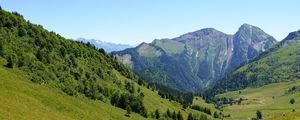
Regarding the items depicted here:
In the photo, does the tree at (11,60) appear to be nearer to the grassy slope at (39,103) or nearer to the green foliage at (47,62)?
the green foliage at (47,62)

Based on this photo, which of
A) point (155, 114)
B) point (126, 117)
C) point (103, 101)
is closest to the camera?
point (126, 117)

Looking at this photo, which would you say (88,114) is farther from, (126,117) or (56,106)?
(126,117)

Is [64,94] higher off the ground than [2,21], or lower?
lower

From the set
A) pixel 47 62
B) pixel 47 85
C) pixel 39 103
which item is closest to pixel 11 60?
pixel 47 85

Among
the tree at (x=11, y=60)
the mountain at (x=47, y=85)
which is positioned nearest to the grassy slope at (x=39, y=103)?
the mountain at (x=47, y=85)

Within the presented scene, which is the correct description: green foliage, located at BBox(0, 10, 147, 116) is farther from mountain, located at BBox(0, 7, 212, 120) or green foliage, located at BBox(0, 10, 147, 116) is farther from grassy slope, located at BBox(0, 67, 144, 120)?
grassy slope, located at BBox(0, 67, 144, 120)

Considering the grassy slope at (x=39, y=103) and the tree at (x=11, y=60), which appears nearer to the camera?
the grassy slope at (x=39, y=103)

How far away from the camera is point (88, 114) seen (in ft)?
420

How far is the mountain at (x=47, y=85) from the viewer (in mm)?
107031

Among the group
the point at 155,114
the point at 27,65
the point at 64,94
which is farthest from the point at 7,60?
the point at 155,114

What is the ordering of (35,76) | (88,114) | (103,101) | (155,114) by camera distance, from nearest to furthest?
(88,114), (35,76), (103,101), (155,114)

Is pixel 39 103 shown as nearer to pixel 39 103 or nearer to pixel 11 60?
pixel 39 103

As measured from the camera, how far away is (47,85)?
14038 centimetres

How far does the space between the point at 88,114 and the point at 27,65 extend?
32.5 metres
